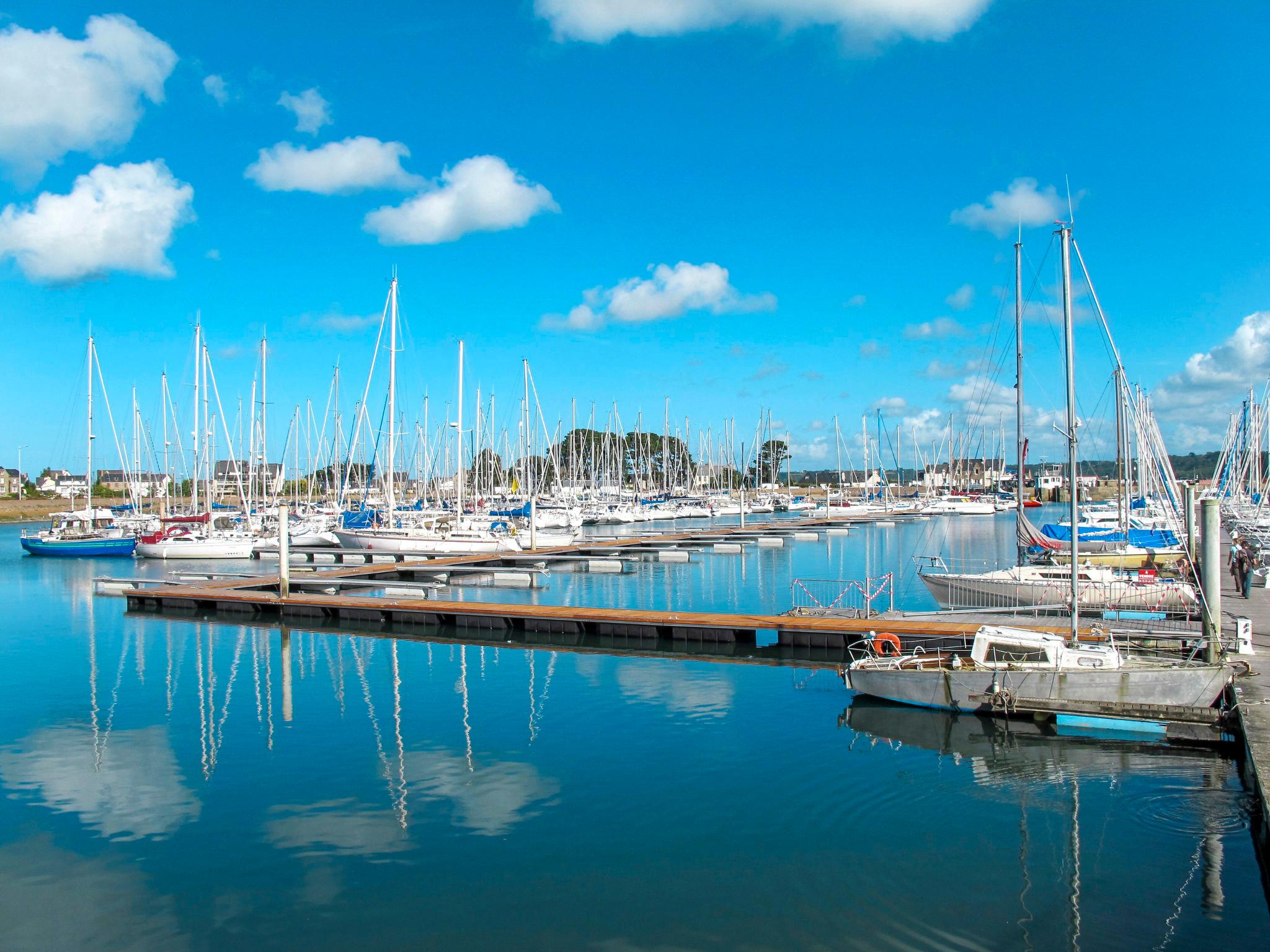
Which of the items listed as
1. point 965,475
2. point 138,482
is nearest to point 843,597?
point 138,482

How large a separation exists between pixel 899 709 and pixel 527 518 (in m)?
52.9

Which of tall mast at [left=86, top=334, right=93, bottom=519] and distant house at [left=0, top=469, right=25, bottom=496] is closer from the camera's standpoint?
tall mast at [left=86, top=334, right=93, bottom=519]

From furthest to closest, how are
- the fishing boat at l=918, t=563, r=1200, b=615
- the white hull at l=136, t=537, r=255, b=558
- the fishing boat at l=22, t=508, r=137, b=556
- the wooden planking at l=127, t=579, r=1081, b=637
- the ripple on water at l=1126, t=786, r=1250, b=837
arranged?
the fishing boat at l=22, t=508, r=137, b=556 → the white hull at l=136, t=537, r=255, b=558 → the fishing boat at l=918, t=563, r=1200, b=615 → the wooden planking at l=127, t=579, r=1081, b=637 → the ripple on water at l=1126, t=786, r=1250, b=837

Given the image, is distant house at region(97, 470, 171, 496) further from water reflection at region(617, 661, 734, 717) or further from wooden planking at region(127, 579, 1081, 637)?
water reflection at region(617, 661, 734, 717)

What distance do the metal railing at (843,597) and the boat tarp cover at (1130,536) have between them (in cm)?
864

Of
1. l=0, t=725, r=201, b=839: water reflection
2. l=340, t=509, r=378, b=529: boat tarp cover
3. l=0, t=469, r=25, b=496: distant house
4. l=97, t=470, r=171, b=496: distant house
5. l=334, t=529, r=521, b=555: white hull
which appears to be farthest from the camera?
l=0, t=469, r=25, b=496: distant house

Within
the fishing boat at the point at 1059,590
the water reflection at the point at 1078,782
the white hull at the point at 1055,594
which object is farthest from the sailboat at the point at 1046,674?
the fishing boat at the point at 1059,590

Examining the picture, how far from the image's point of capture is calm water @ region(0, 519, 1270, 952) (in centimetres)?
1193

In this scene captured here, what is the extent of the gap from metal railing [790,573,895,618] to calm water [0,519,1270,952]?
497 centimetres

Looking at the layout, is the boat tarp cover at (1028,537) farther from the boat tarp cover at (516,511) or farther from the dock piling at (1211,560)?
the boat tarp cover at (516,511)

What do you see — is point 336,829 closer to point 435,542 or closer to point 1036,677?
point 1036,677

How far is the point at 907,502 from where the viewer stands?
129125 millimetres

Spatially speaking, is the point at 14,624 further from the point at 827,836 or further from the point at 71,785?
the point at 827,836

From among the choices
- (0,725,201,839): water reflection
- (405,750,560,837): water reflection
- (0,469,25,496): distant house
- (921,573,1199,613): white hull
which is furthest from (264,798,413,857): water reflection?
(0,469,25,496): distant house
